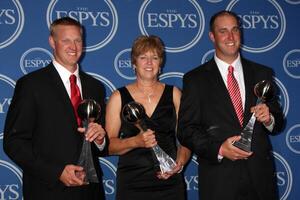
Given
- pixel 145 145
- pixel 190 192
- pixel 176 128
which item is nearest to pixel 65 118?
pixel 145 145

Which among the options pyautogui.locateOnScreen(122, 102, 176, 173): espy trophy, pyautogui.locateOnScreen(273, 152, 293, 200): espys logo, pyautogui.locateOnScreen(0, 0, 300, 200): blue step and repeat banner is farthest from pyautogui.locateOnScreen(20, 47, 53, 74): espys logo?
pyautogui.locateOnScreen(273, 152, 293, 200): espys logo

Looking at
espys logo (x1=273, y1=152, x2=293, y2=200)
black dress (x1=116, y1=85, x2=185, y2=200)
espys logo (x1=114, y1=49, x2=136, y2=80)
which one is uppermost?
espys logo (x1=114, y1=49, x2=136, y2=80)

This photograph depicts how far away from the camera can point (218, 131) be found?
6.70ft

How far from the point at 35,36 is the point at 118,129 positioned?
1.01 metres

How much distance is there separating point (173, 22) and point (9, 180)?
1661 mm

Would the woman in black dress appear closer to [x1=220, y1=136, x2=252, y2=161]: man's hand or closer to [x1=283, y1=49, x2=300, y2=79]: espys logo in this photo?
[x1=220, y1=136, x2=252, y2=161]: man's hand

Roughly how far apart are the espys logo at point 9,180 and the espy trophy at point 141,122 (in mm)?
1111

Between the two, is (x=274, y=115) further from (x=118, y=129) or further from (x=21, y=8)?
(x=21, y=8)

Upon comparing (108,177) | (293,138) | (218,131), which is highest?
(218,131)

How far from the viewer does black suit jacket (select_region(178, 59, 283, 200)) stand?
202 cm

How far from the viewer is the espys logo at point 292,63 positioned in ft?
10.2

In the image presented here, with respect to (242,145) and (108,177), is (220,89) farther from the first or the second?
(108,177)

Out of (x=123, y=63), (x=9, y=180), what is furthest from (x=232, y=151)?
(x=9, y=180)

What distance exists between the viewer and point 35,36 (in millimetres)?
2742
